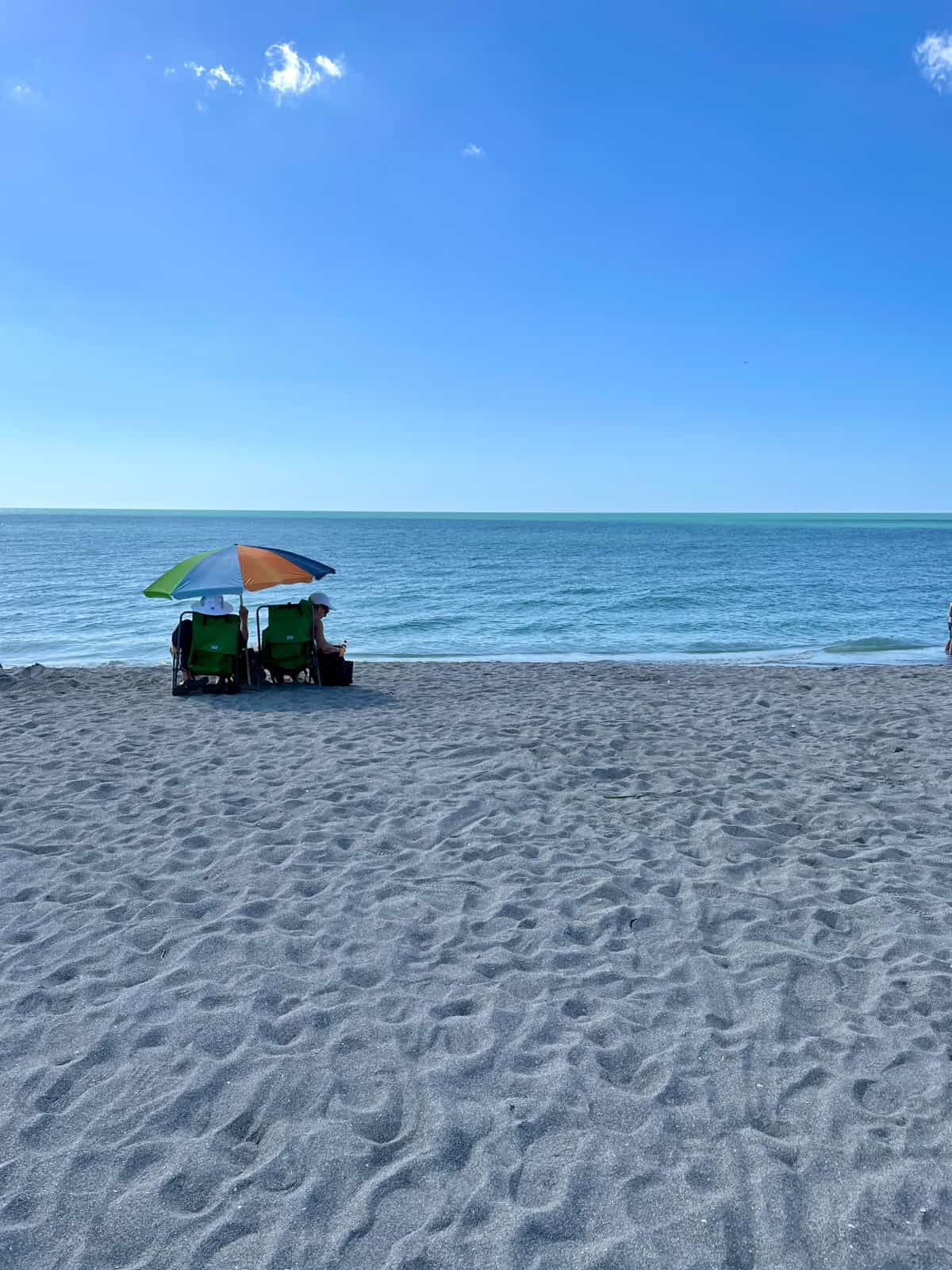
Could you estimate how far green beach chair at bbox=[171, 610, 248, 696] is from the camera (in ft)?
33.4

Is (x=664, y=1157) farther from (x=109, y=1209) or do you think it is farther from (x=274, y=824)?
(x=274, y=824)

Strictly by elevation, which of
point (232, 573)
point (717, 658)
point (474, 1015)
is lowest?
point (717, 658)

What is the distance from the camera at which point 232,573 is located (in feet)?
31.9

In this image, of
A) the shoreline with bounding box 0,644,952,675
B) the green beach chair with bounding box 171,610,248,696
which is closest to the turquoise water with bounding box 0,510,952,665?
the shoreline with bounding box 0,644,952,675

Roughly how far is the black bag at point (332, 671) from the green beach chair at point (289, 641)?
13 cm

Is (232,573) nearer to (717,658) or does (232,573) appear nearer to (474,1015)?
(474,1015)

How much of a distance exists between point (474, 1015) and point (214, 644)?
7.42m

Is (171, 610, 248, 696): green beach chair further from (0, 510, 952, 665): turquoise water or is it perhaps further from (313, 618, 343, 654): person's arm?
(0, 510, 952, 665): turquoise water

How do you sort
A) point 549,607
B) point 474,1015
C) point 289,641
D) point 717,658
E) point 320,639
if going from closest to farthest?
1. point 474,1015
2. point 289,641
3. point 320,639
4. point 717,658
5. point 549,607

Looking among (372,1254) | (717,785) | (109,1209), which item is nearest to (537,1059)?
(372,1254)

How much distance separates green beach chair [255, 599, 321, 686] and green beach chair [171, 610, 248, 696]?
0.42 m

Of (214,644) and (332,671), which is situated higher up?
(214,644)

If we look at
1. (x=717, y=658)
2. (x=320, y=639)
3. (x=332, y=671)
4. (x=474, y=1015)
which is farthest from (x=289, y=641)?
(x=717, y=658)

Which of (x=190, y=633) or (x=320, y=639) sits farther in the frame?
(x=320, y=639)
